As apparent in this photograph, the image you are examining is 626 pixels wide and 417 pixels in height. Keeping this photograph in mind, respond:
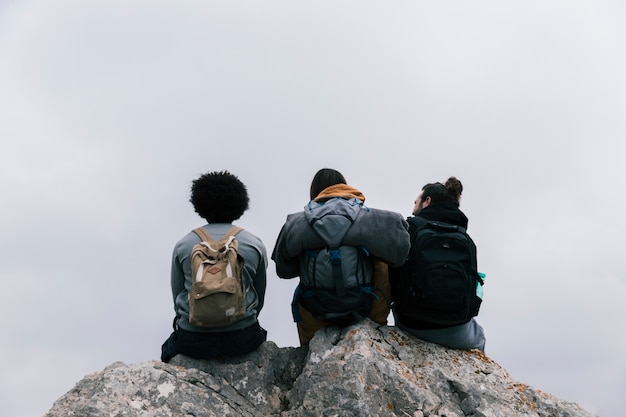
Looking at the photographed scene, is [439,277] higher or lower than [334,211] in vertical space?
lower

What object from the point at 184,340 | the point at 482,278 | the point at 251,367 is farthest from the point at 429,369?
the point at 184,340

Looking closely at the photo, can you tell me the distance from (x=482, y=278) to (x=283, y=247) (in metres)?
2.61

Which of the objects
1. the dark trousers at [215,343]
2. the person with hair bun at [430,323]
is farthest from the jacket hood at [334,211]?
the dark trousers at [215,343]

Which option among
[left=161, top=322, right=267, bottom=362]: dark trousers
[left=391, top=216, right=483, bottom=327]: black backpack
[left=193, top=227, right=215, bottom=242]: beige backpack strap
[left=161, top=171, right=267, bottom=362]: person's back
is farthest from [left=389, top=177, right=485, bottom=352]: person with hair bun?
[left=193, top=227, right=215, bottom=242]: beige backpack strap

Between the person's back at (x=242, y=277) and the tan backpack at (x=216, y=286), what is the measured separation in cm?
18

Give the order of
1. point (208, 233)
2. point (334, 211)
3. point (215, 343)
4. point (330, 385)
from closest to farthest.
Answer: point (330, 385)
point (334, 211)
point (215, 343)
point (208, 233)

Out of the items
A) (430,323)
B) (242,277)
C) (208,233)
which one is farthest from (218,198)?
(430,323)

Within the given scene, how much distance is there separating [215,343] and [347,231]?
7.16 ft

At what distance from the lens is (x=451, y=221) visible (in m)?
9.29

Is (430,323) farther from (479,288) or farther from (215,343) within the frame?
(215,343)

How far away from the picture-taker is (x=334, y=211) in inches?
348

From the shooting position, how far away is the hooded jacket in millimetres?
8688

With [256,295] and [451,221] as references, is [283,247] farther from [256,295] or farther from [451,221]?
[451,221]

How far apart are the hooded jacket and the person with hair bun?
43 cm
